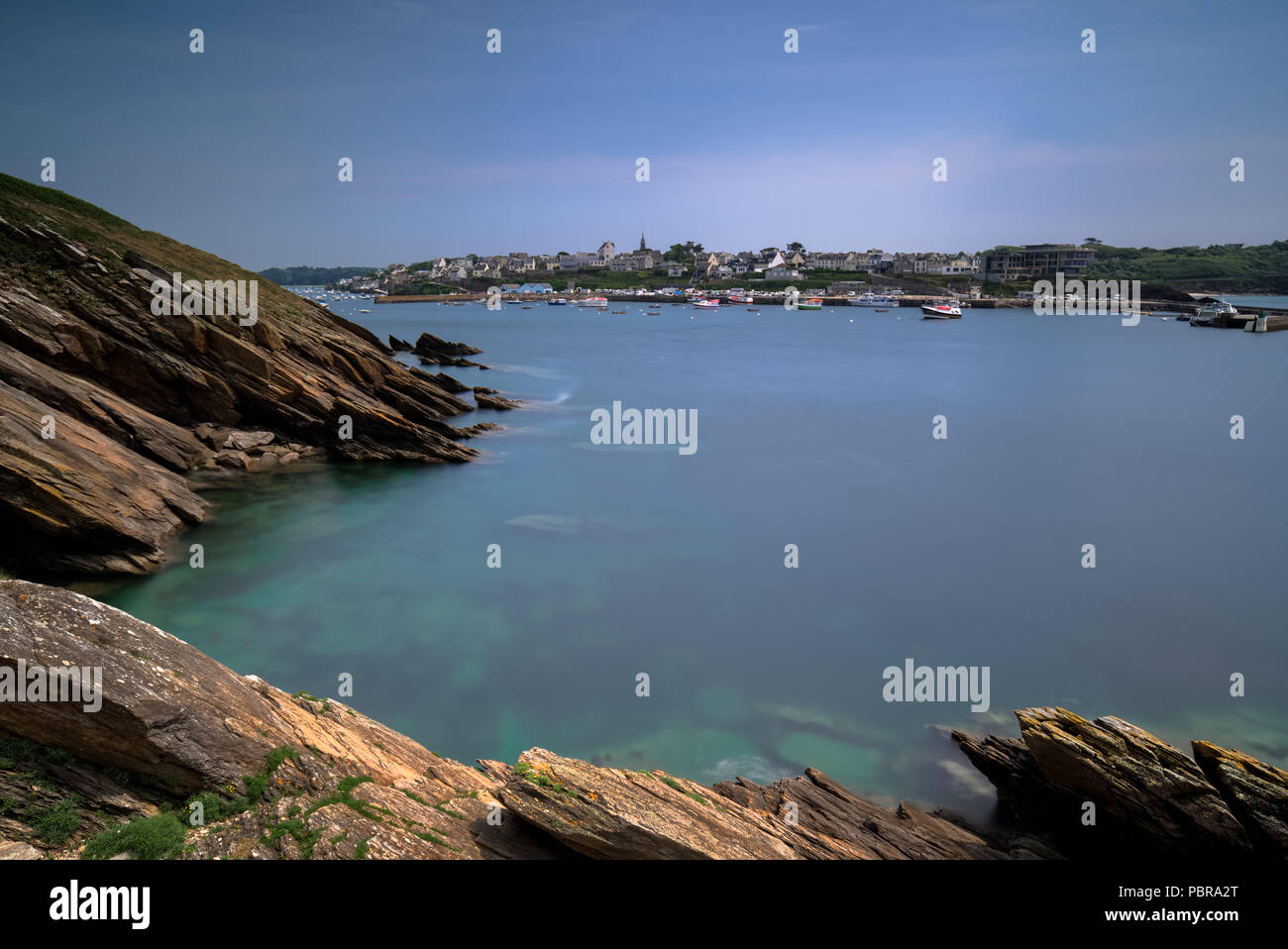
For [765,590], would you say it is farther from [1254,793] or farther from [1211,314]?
[1211,314]

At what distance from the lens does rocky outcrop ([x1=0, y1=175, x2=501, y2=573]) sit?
62.5 feet

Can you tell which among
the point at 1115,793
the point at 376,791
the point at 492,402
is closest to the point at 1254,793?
the point at 1115,793

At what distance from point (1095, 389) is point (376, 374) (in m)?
61.0

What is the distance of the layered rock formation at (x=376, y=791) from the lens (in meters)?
7.29

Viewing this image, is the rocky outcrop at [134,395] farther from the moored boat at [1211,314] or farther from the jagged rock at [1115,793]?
the moored boat at [1211,314]

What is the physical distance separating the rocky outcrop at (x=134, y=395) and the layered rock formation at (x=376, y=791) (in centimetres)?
1325

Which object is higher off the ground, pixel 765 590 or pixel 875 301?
pixel 875 301

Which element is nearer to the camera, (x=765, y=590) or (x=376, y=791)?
(x=376, y=791)

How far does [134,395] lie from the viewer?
29328mm

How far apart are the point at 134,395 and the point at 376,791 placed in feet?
93.5

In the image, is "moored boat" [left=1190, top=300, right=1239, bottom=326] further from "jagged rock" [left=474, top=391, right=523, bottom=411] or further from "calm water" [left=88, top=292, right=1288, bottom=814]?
"jagged rock" [left=474, top=391, right=523, bottom=411]

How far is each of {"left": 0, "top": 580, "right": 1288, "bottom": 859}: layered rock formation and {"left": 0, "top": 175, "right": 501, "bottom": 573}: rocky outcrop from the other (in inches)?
522

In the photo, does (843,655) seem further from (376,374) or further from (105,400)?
(376,374)
